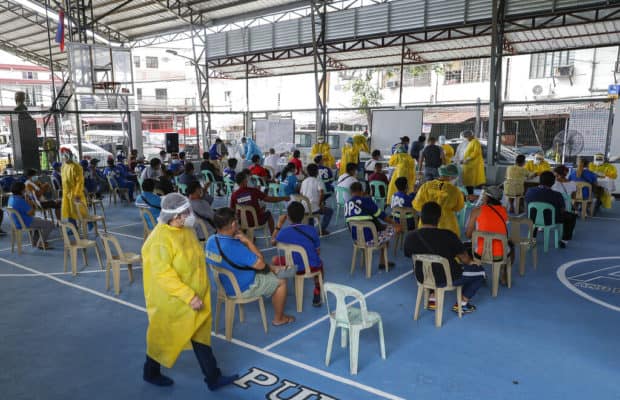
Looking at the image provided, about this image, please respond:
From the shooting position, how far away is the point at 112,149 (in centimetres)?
1844

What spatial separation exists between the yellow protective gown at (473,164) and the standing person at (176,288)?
7971 mm

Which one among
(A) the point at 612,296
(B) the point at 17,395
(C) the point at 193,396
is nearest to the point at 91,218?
(B) the point at 17,395

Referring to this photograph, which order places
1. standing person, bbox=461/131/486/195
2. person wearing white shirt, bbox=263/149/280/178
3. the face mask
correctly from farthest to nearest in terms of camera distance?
1. person wearing white shirt, bbox=263/149/280/178
2. standing person, bbox=461/131/486/195
3. the face mask

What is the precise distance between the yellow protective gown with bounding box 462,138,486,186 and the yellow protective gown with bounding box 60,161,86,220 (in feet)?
24.2

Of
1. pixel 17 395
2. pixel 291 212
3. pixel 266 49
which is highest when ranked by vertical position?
pixel 266 49

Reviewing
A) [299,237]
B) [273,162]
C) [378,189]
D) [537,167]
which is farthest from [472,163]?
[299,237]

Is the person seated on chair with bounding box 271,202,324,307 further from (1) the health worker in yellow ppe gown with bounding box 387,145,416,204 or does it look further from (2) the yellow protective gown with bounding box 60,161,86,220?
(2) the yellow protective gown with bounding box 60,161,86,220

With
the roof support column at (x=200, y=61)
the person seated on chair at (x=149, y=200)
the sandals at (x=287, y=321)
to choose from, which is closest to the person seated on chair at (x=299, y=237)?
the sandals at (x=287, y=321)

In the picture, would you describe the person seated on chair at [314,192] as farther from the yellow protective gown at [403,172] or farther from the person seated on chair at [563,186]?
the person seated on chair at [563,186]

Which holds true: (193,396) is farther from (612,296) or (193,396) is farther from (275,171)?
(275,171)

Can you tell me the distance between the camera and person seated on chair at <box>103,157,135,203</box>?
1086 centimetres

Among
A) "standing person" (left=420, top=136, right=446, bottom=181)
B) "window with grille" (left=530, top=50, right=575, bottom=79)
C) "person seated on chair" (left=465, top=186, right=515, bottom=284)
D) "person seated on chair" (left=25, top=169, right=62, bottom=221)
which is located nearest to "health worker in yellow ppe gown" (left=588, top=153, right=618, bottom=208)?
"standing person" (left=420, top=136, right=446, bottom=181)

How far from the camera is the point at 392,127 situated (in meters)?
13.6

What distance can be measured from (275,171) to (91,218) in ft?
16.5
